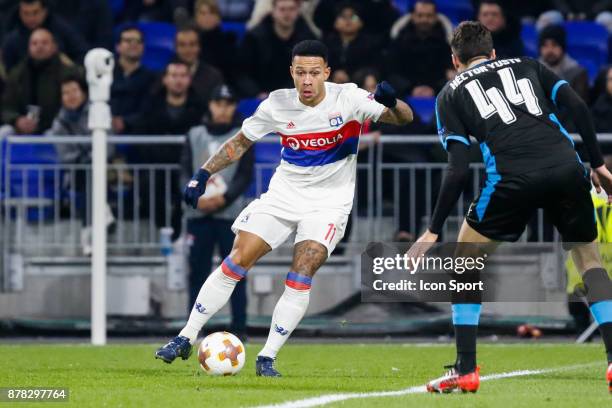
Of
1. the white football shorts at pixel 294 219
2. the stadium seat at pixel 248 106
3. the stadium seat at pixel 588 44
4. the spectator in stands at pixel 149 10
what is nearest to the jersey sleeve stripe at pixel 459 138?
the white football shorts at pixel 294 219

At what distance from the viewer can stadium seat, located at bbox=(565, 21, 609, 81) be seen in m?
17.5

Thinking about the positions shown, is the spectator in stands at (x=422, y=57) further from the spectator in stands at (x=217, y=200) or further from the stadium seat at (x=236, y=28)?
the spectator in stands at (x=217, y=200)

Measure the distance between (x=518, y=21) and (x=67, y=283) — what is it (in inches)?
237

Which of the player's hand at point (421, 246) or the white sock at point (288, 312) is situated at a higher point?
the player's hand at point (421, 246)

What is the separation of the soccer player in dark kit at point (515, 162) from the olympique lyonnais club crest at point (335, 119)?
71.1 inches

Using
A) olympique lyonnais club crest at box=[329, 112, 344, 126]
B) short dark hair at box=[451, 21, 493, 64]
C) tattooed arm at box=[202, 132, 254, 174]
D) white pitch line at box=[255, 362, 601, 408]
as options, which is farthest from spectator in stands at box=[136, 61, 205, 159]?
short dark hair at box=[451, 21, 493, 64]

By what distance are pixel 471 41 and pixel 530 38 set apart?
9801 mm

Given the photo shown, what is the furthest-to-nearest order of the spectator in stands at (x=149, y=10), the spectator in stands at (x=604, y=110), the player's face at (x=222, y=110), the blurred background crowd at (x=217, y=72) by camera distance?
the spectator in stands at (x=149, y=10)
the spectator in stands at (x=604, y=110)
the blurred background crowd at (x=217, y=72)
the player's face at (x=222, y=110)

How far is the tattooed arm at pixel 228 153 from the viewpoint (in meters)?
10.4

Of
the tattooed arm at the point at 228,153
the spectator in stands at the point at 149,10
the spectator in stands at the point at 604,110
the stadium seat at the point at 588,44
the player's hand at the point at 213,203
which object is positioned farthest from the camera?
the spectator in stands at the point at 149,10

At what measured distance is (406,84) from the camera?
648 inches

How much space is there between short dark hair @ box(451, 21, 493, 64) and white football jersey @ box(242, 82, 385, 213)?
5.41ft

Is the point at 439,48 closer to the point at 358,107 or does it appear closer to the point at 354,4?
the point at 354,4

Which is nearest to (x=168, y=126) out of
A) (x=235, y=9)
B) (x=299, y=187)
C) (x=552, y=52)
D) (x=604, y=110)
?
(x=235, y=9)
